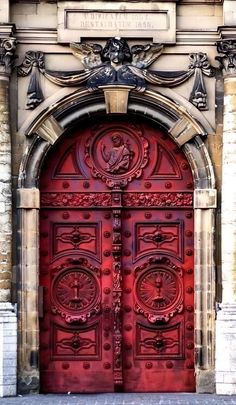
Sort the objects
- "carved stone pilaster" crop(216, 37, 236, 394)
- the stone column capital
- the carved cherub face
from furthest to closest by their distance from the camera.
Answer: the carved cherub face → the stone column capital → "carved stone pilaster" crop(216, 37, 236, 394)

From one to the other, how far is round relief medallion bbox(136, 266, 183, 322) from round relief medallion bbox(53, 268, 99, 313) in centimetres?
54

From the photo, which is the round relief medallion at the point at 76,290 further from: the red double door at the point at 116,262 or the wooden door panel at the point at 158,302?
the wooden door panel at the point at 158,302

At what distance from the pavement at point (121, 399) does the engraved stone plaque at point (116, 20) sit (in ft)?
13.7

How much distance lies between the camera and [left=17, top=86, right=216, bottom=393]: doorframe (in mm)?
15586

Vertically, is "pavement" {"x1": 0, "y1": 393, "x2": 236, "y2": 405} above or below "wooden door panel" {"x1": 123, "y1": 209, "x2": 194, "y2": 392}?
below

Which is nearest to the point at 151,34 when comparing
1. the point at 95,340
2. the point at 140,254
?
the point at 140,254

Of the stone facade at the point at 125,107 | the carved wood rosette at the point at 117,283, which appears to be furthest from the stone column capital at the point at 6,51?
the carved wood rosette at the point at 117,283

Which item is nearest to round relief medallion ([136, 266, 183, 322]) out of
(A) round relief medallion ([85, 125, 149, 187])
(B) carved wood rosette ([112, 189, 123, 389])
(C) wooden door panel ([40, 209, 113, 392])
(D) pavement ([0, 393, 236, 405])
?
(B) carved wood rosette ([112, 189, 123, 389])

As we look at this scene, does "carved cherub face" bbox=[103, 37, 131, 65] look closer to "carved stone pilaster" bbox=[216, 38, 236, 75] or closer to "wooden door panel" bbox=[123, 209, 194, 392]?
"carved stone pilaster" bbox=[216, 38, 236, 75]

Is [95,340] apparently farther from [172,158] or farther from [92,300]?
[172,158]

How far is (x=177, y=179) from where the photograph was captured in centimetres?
1598

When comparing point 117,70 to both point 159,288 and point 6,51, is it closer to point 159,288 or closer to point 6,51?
point 6,51

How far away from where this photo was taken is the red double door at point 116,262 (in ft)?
52.0

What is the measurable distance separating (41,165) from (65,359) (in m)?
2.32
